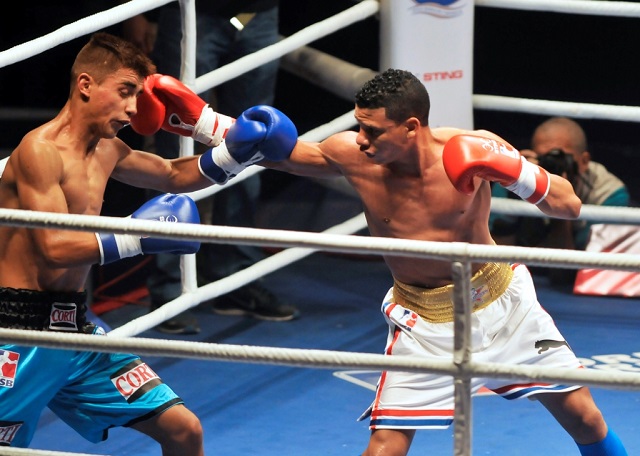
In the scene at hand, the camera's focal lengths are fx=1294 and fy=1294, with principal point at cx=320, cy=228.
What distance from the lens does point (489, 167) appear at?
8.24 feet

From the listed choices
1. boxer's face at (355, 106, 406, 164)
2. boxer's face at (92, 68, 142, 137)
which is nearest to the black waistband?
boxer's face at (92, 68, 142, 137)

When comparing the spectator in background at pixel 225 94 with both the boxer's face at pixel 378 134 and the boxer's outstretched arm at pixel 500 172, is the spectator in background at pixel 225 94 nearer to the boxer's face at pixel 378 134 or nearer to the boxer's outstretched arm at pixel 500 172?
the boxer's face at pixel 378 134

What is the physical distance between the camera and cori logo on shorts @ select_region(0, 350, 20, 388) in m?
2.48

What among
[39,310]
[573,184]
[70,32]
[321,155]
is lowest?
[39,310]

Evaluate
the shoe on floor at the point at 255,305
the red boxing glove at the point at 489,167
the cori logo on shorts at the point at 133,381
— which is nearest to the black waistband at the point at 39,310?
the cori logo on shorts at the point at 133,381

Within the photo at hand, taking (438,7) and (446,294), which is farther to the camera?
(438,7)

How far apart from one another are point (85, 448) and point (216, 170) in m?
0.82

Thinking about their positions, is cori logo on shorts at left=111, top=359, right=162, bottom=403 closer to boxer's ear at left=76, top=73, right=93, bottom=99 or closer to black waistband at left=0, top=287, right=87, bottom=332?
black waistband at left=0, top=287, right=87, bottom=332

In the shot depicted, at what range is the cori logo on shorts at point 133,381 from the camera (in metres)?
2.58

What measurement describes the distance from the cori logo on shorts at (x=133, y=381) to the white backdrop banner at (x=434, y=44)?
153 cm

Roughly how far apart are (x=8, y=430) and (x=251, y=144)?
79cm

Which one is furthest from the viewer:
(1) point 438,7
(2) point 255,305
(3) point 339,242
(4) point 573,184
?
(4) point 573,184

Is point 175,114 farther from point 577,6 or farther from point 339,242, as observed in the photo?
point 577,6

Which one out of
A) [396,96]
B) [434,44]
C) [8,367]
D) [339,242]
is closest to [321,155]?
[396,96]
